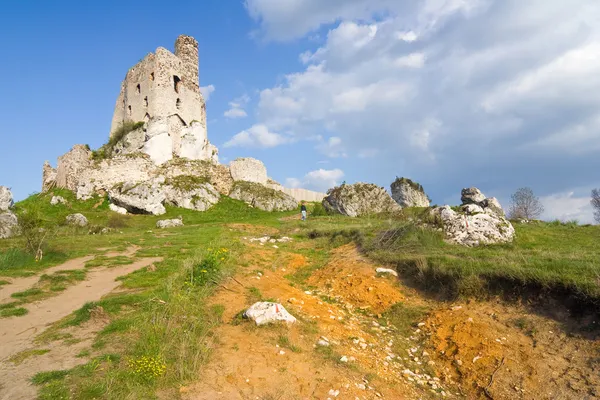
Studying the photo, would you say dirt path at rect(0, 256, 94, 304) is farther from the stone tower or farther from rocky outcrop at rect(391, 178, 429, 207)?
rocky outcrop at rect(391, 178, 429, 207)

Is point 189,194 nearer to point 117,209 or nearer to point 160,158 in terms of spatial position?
point 117,209

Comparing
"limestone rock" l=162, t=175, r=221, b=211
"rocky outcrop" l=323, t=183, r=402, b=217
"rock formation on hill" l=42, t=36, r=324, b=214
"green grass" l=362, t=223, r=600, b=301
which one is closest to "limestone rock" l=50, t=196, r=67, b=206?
"rock formation on hill" l=42, t=36, r=324, b=214

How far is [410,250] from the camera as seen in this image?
10.8 m

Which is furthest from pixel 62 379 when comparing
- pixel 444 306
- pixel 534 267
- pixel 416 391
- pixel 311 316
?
pixel 534 267

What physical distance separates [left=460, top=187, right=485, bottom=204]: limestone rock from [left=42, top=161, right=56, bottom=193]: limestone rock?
3563 centimetres

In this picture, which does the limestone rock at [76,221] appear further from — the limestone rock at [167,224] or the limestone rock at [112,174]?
the limestone rock at [112,174]

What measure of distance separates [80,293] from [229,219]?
18.8m

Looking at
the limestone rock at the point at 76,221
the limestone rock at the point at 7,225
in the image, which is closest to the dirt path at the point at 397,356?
the limestone rock at the point at 7,225

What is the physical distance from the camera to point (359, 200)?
1069 inches

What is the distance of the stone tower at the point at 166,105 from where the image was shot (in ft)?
109

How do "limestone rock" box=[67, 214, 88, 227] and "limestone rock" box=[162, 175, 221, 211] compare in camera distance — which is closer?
"limestone rock" box=[67, 214, 88, 227]

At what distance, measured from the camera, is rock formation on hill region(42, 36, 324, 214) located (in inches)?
1153

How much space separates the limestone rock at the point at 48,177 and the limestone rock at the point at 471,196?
35632 millimetres

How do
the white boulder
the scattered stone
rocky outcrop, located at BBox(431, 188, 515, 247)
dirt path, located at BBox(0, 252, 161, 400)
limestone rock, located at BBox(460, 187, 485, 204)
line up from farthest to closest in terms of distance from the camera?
1. limestone rock, located at BBox(460, 187, 485, 204)
2. rocky outcrop, located at BBox(431, 188, 515, 247)
3. the scattered stone
4. the white boulder
5. dirt path, located at BBox(0, 252, 161, 400)
